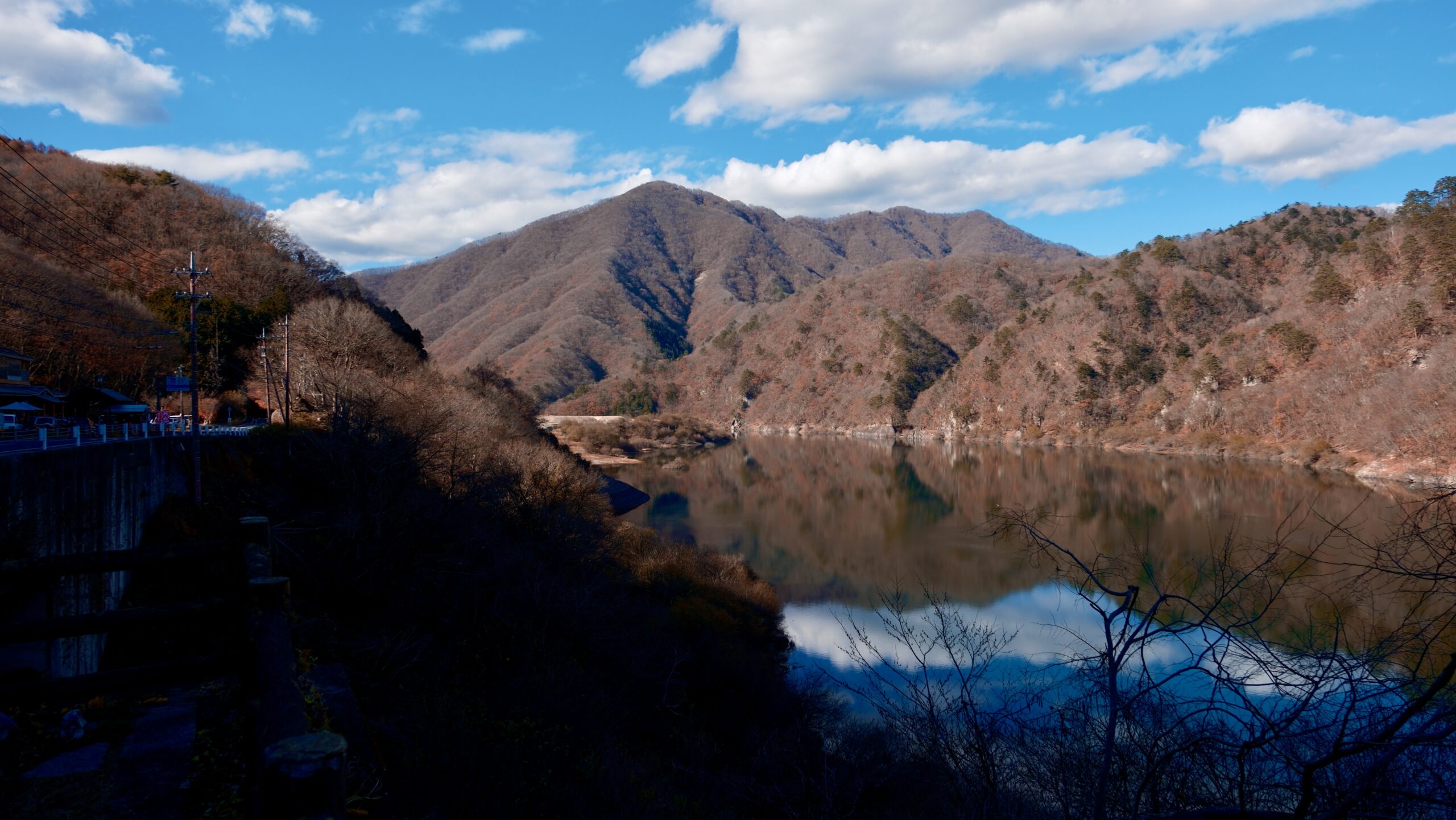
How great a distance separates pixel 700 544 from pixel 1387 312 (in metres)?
61.9

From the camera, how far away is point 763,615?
24.2 meters

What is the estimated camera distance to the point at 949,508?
45.7m

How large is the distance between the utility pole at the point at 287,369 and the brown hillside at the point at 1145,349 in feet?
153

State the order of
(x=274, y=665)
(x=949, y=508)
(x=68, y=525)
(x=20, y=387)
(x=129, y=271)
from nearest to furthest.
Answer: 1. (x=274, y=665)
2. (x=68, y=525)
3. (x=20, y=387)
4. (x=129, y=271)
5. (x=949, y=508)

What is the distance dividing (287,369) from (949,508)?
35214 mm

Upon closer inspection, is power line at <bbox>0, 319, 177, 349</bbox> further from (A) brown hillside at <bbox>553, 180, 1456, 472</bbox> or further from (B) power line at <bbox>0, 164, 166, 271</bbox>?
(A) brown hillside at <bbox>553, 180, 1456, 472</bbox>

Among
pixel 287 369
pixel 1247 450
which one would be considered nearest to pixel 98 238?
pixel 287 369

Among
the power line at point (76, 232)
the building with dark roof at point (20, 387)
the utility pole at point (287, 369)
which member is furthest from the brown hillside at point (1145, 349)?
the power line at point (76, 232)

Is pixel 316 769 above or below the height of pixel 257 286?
below

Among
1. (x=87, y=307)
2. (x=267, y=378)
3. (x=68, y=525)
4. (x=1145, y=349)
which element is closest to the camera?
(x=68, y=525)

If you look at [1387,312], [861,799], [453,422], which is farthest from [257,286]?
[1387,312]

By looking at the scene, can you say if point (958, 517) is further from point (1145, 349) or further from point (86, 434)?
point (1145, 349)

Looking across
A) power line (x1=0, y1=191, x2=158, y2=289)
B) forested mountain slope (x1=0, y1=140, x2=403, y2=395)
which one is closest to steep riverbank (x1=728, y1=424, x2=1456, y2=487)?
forested mountain slope (x1=0, y1=140, x2=403, y2=395)

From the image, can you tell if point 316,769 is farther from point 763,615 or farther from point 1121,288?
point 1121,288
